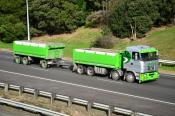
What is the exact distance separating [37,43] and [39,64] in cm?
284

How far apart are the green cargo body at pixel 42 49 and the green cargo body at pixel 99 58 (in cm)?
375

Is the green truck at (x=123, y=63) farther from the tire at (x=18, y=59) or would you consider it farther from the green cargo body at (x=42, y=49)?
the tire at (x=18, y=59)

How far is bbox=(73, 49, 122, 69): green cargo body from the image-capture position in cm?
3300

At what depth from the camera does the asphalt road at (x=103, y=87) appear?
2503cm

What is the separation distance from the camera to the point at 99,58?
34.2 metres

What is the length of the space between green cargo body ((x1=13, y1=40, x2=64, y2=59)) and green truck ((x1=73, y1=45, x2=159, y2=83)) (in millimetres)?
4019

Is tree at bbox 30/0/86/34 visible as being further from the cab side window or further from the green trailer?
the cab side window

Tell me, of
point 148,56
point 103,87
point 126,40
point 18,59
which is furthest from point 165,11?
point 103,87

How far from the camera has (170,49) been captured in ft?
146

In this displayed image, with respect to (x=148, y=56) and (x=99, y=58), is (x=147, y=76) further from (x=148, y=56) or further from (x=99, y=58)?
(x=99, y=58)

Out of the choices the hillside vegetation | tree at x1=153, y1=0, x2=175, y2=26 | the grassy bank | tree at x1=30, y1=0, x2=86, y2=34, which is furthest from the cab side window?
the grassy bank

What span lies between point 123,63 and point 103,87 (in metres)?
3.39

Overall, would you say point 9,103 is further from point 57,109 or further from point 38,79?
point 38,79

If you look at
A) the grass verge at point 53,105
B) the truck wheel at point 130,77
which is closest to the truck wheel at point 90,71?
the truck wheel at point 130,77
